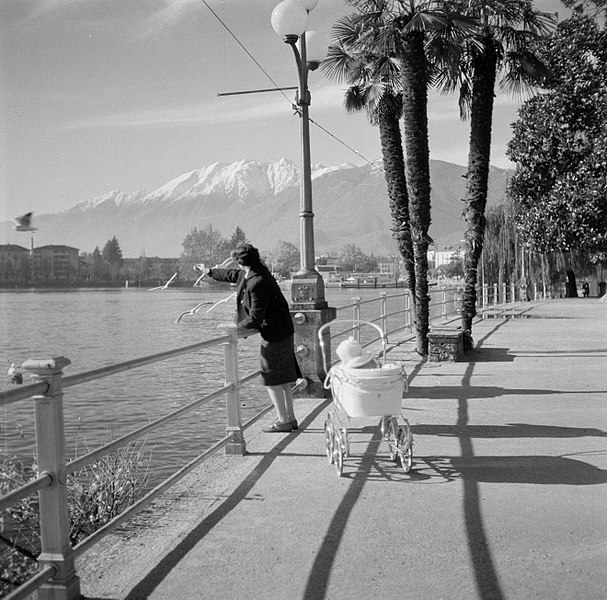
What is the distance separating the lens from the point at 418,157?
15242 millimetres

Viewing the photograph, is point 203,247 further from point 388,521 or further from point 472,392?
point 388,521

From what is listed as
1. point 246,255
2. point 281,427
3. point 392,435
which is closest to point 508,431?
point 392,435

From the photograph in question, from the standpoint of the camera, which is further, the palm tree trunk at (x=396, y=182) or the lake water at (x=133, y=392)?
the palm tree trunk at (x=396, y=182)

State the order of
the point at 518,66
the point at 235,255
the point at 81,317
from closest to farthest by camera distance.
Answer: the point at 235,255
the point at 518,66
the point at 81,317

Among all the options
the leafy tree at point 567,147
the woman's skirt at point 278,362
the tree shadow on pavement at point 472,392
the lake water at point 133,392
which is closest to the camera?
the woman's skirt at point 278,362

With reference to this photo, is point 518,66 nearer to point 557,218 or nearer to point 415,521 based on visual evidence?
point 557,218

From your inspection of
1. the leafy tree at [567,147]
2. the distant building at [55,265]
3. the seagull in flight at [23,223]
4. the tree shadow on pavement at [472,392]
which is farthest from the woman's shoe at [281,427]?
the distant building at [55,265]

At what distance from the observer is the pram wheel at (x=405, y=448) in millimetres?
6059

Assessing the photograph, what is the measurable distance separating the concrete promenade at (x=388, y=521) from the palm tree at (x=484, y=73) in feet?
27.3

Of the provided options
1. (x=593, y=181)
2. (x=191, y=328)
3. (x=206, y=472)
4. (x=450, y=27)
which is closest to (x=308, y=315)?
(x=206, y=472)

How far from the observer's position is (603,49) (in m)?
23.7

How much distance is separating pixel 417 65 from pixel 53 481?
12.6 metres

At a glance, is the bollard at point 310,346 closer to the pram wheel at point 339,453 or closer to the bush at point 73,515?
the bush at point 73,515

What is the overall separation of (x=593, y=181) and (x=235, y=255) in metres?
19.7
